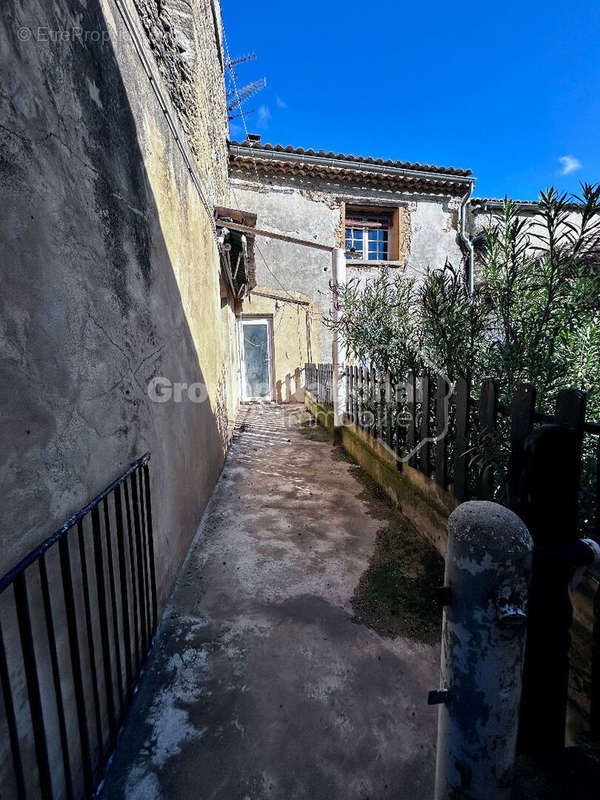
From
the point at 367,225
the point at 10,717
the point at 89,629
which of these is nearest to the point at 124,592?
the point at 89,629

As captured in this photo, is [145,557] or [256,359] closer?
[145,557]

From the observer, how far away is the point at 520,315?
2.39m

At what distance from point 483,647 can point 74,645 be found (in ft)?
4.08

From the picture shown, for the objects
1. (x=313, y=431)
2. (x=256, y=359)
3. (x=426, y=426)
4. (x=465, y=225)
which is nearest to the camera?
(x=426, y=426)

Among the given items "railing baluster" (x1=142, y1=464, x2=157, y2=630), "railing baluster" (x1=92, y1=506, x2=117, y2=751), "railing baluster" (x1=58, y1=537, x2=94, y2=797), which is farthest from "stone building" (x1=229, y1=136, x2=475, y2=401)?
"railing baluster" (x1=58, y1=537, x2=94, y2=797)

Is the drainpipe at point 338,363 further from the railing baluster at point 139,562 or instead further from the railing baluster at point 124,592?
the railing baluster at point 124,592

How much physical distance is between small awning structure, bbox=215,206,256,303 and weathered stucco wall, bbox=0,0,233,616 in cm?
245

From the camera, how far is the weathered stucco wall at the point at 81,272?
3.26ft

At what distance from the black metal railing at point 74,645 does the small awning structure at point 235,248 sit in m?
4.30

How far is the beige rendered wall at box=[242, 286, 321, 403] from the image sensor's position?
10.1 meters

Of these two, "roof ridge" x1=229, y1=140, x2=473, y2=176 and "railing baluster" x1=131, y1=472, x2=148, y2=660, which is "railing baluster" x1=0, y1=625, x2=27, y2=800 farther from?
"roof ridge" x1=229, y1=140, x2=473, y2=176

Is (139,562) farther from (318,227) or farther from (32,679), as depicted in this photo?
(318,227)

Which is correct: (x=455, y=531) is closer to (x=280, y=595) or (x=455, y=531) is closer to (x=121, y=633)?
(x=121, y=633)

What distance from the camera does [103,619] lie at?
138 centimetres
